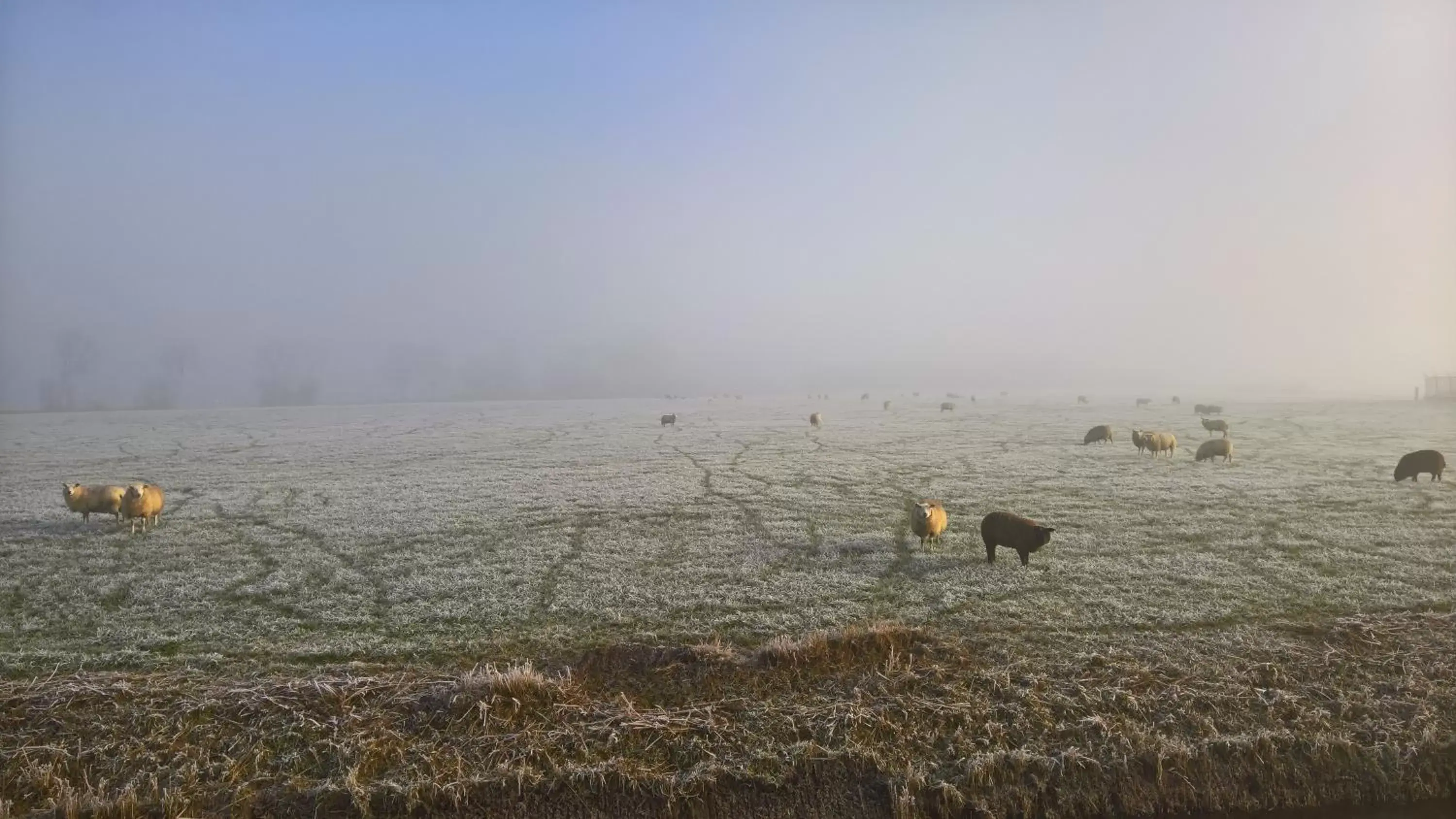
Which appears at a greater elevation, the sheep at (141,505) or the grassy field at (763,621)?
the sheep at (141,505)

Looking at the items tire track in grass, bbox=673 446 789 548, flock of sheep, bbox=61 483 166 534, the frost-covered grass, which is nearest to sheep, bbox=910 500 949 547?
the frost-covered grass

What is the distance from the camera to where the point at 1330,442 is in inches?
1353

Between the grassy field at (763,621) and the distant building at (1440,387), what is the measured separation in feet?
231

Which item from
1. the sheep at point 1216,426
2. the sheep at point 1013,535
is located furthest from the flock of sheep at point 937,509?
the sheep at point 1216,426

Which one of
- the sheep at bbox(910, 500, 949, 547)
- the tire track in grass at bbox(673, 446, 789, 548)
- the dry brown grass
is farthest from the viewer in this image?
the tire track in grass at bbox(673, 446, 789, 548)

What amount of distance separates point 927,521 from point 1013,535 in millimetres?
1903

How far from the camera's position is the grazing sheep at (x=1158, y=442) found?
3080 cm

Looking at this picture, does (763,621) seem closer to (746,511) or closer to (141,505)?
(746,511)

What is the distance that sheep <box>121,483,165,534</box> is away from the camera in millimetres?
18016

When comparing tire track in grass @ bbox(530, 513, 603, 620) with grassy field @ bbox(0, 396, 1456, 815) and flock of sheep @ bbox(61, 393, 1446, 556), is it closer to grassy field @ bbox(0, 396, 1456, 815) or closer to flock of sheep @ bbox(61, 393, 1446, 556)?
grassy field @ bbox(0, 396, 1456, 815)

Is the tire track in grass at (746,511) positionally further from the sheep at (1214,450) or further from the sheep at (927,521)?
the sheep at (1214,450)

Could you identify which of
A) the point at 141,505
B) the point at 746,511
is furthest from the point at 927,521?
the point at 141,505

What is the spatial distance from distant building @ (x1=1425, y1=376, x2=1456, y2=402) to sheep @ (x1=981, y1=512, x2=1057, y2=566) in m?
87.0

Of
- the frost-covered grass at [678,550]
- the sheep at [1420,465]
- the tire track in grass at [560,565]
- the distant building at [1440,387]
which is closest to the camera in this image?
the frost-covered grass at [678,550]
